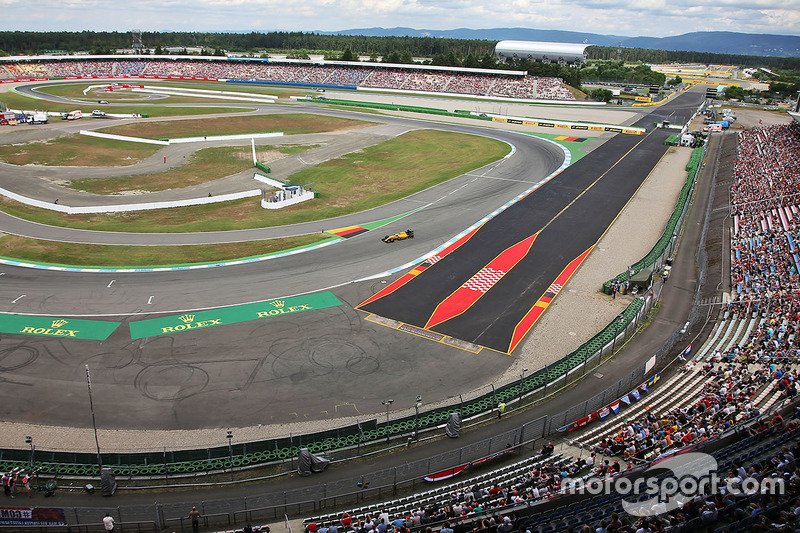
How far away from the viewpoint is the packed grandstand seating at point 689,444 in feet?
44.4

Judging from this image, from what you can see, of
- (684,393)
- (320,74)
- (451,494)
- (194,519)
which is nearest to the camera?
(194,519)

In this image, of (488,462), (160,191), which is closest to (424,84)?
(160,191)

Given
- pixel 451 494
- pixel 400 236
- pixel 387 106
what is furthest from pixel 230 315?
pixel 387 106

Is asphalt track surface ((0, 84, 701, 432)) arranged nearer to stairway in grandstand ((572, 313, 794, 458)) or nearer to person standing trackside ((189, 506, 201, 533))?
person standing trackside ((189, 506, 201, 533))

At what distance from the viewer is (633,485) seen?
1603 cm

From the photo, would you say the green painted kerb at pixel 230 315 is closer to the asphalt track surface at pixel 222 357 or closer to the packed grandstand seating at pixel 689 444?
the asphalt track surface at pixel 222 357

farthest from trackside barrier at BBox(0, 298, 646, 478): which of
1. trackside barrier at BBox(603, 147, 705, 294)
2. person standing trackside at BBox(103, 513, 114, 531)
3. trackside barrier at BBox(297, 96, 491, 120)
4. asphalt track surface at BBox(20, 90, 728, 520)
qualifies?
trackside barrier at BBox(297, 96, 491, 120)

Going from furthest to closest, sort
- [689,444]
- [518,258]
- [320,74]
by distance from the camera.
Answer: [320,74], [518,258], [689,444]

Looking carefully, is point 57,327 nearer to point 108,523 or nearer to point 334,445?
point 108,523

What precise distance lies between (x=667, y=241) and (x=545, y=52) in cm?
13934

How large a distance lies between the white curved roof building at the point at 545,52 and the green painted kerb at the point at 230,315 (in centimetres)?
15251

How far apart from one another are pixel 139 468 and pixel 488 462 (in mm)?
12663

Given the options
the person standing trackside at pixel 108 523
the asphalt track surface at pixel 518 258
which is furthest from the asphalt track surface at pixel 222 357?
the person standing trackside at pixel 108 523

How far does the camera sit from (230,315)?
30719mm
